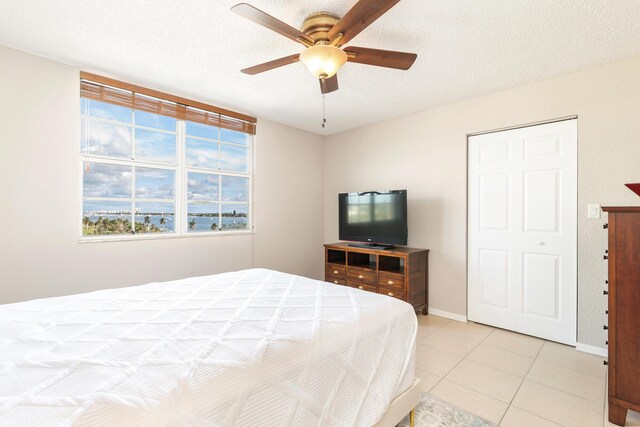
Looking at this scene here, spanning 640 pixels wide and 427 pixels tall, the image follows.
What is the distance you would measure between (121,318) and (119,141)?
218 centimetres

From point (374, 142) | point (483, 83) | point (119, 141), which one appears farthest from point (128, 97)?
point (483, 83)

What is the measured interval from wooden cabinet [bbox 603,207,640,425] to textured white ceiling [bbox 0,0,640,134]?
4.25 feet

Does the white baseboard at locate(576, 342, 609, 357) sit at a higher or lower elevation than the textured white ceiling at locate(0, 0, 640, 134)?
lower

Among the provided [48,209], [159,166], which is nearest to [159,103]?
[159,166]

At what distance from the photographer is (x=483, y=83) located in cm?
282

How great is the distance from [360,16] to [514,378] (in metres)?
2.59

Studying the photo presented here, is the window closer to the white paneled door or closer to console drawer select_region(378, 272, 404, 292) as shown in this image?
console drawer select_region(378, 272, 404, 292)

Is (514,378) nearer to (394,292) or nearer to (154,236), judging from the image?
(394,292)

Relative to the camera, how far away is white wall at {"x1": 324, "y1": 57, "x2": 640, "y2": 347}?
241 centimetres

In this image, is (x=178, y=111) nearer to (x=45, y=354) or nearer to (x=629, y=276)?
(x=45, y=354)

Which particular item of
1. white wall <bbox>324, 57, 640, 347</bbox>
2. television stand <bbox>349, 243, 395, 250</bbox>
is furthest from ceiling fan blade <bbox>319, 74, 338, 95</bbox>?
television stand <bbox>349, 243, 395, 250</bbox>

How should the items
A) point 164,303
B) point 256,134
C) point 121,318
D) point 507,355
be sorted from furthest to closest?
point 256,134
point 507,355
point 164,303
point 121,318

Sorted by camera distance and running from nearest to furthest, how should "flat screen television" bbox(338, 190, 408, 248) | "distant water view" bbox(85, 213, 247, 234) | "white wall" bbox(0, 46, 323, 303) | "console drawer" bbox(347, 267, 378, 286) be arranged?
"white wall" bbox(0, 46, 323, 303) → "distant water view" bbox(85, 213, 247, 234) → "flat screen television" bbox(338, 190, 408, 248) → "console drawer" bbox(347, 267, 378, 286)

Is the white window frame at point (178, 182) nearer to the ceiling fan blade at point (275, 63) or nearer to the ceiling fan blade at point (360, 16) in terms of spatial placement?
the ceiling fan blade at point (275, 63)
